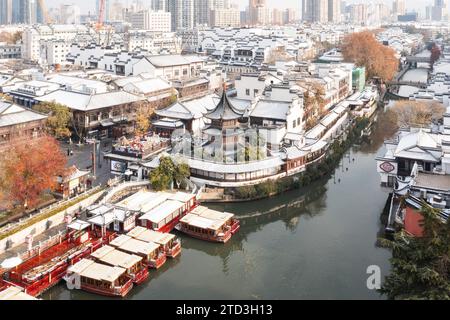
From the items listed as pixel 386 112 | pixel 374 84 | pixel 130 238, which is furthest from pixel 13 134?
pixel 374 84

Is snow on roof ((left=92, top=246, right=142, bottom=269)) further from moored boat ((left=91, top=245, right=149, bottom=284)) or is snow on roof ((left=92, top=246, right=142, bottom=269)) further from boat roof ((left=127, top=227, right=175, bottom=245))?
boat roof ((left=127, top=227, right=175, bottom=245))

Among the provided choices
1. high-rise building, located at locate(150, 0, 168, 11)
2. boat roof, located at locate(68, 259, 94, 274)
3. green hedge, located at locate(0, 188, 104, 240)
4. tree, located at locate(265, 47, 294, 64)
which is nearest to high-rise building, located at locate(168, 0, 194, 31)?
high-rise building, located at locate(150, 0, 168, 11)

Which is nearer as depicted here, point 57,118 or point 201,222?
point 201,222

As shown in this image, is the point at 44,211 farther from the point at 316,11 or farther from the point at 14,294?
the point at 316,11

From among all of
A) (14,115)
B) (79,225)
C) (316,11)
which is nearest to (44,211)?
(79,225)

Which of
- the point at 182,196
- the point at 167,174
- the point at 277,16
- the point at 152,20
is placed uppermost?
the point at 277,16
